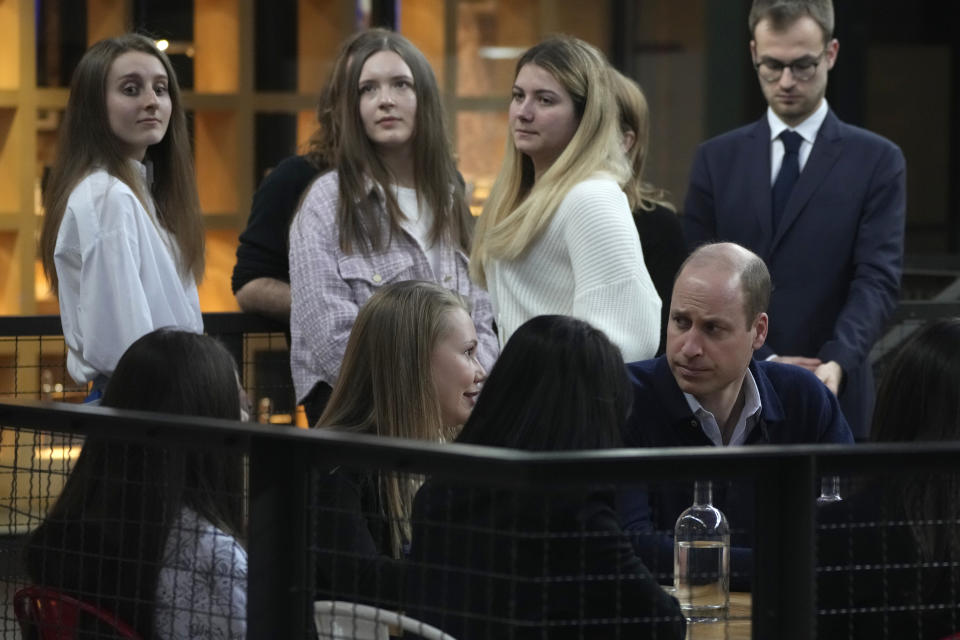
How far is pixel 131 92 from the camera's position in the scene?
468 cm

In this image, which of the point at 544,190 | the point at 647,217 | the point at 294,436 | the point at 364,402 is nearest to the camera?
the point at 294,436

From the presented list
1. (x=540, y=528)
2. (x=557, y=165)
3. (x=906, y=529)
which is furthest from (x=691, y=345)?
(x=540, y=528)

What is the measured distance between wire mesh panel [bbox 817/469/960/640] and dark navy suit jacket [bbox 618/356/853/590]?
0.60 meters

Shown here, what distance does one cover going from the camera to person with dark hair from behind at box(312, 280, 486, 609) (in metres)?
3.49

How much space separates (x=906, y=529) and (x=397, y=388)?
1178 millimetres

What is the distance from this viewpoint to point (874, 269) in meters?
5.36

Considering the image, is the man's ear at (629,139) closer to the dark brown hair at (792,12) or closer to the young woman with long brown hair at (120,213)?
the dark brown hair at (792,12)

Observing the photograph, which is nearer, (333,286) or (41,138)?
(333,286)

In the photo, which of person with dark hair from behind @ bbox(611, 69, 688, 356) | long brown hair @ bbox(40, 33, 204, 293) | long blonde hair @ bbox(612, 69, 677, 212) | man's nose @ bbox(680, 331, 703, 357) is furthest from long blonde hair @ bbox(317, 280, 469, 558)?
long blonde hair @ bbox(612, 69, 677, 212)

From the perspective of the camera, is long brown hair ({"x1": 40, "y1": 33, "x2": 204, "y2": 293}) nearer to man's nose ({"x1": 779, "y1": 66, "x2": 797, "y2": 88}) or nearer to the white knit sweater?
the white knit sweater

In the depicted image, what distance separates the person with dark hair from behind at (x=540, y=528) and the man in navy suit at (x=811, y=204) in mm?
2447

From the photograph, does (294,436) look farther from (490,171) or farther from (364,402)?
(490,171)

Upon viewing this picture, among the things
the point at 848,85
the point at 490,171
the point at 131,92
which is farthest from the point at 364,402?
the point at 848,85

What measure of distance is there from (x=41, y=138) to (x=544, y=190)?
4.05m
